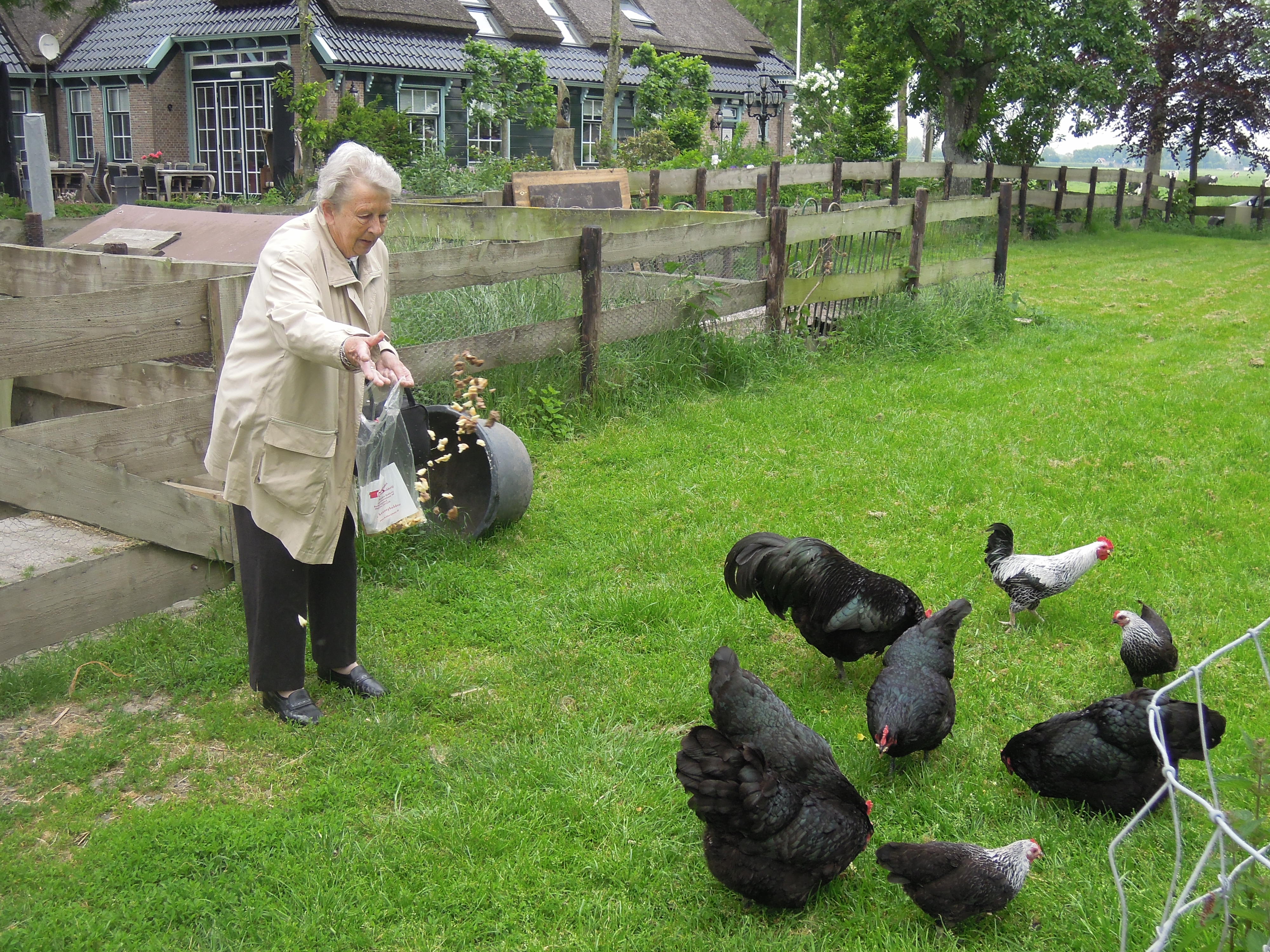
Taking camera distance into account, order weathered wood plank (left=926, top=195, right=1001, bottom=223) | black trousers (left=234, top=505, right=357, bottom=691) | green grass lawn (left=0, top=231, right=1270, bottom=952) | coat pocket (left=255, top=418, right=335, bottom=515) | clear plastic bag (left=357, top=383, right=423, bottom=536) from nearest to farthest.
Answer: green grass lawn (left=0, top=231, right=1270, bottom=952) < coat pocket (left=255, top=418, right=335, bottom=515) < black trousers (left=234, top=505, right=357, bottom=691) < clear plastic bag (left=357, top=383, right=423, bottom=536) < weathered wood plank (left=926, top=195, right=1001, bottom=223)

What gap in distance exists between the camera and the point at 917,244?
1086 cm

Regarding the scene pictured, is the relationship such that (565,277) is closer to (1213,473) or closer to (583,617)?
(583,617)

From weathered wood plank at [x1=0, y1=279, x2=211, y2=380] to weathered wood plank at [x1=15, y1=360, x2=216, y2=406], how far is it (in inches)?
25.9

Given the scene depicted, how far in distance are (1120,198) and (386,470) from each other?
2512 centimetres

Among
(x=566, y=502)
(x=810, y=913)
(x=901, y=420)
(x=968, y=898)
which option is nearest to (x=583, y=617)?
(x=566, y=502)

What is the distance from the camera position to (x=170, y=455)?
15.5 feet

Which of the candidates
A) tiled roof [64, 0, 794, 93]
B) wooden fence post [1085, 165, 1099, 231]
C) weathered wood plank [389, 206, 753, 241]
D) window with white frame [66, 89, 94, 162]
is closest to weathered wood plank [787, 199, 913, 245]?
weathered wood plank [389, 206, 753, 241]

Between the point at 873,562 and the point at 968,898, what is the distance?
2.56m

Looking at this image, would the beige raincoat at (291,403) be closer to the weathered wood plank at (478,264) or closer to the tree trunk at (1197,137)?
the weathered wood plank at (478,264)

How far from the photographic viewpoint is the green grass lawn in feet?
9.55

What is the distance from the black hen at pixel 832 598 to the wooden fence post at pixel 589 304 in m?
Result: 3.36

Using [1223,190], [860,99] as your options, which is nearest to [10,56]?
[860,99]

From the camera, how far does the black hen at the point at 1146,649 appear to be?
395cm

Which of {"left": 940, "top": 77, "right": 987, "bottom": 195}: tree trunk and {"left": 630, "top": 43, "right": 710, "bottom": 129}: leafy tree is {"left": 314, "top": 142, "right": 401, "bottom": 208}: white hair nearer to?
{"left": 940, "top": 77, "right": 987, "bottom": 195}: tree trunk
